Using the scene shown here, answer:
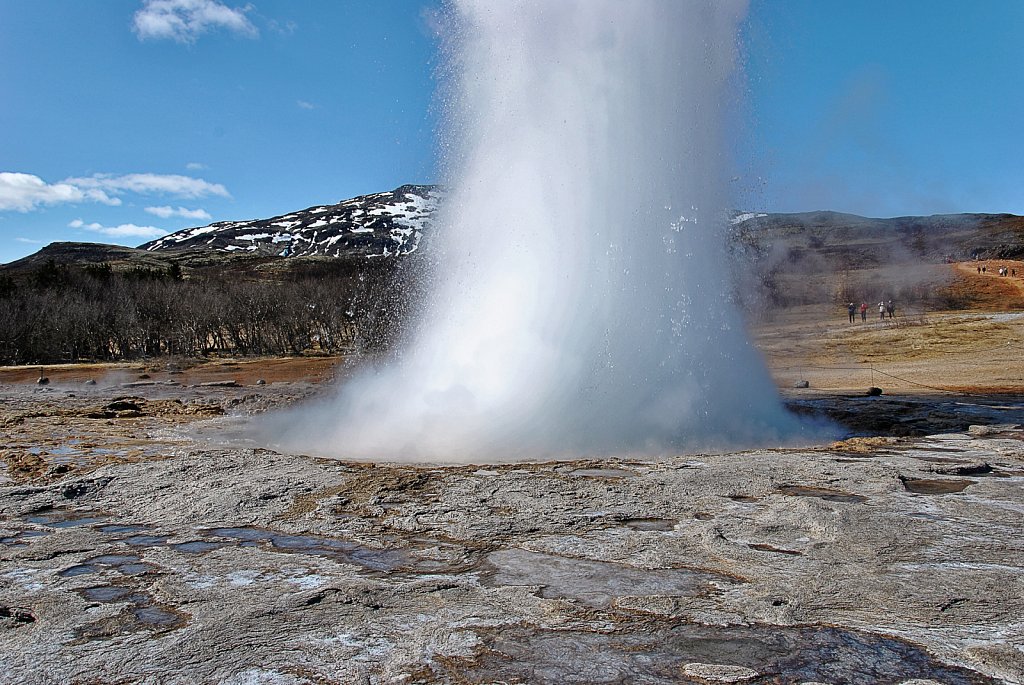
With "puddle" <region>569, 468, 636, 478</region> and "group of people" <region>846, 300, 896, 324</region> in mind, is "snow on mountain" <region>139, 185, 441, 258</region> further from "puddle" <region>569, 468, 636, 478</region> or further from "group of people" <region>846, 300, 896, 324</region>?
"puddle" <region>569, 468, 636, 478</region>

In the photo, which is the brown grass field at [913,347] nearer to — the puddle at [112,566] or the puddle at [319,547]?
the puddle at [319,547]

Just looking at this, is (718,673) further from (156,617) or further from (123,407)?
(123,407)

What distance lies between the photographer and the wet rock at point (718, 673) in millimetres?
2725

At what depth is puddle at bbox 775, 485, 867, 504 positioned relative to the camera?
18.4 feet

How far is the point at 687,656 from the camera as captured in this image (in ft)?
9.59

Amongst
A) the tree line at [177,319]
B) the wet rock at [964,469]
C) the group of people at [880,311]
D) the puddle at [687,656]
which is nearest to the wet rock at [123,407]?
the wet rock at [964,469]

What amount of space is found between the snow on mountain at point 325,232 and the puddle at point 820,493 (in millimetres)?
102880

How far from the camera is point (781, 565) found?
4.06 metres

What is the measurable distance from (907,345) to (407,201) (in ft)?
427

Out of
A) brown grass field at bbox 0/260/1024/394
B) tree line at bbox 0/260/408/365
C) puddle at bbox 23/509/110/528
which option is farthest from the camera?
tree line at bbox 0/260/408/365

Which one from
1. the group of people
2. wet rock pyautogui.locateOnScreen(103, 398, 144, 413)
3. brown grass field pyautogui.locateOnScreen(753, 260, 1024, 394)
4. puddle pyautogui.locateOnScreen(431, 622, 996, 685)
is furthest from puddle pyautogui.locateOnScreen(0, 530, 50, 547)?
the group of people

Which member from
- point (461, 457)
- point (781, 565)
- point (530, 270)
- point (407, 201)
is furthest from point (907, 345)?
point (407, 201)

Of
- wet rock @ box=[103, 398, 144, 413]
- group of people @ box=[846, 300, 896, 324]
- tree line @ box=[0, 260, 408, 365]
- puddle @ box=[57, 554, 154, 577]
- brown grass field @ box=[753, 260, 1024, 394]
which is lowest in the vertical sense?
brown grass field @ box=[753, 260, 1024, 394]

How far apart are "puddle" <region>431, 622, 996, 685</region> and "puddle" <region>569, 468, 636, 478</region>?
346 centimetres
